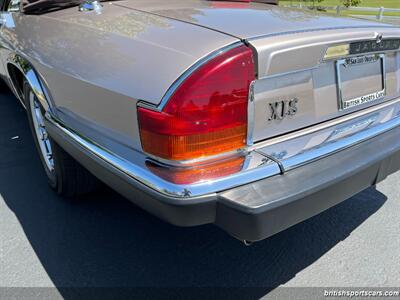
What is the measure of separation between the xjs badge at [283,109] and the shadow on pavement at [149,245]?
917mm

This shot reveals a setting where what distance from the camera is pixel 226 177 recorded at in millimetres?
1589

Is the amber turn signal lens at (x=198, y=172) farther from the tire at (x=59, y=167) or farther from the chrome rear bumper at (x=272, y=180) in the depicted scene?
the tire at (x=59, y=167)

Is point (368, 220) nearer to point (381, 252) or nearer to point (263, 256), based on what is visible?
point (381, 252)

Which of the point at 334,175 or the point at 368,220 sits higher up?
the point at 334,175

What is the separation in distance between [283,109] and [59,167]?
1564mm

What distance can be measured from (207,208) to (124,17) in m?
1.20

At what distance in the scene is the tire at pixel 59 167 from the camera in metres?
2.60

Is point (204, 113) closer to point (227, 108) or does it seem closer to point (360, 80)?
point (227, 108)

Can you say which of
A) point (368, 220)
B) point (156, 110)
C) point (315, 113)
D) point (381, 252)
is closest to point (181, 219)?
point (156, 110)

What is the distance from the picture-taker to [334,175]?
1758 mm

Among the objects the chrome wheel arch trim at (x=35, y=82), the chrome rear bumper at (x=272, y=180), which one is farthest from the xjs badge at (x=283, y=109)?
the chrome wheel arch trim at (x=35, y=82)

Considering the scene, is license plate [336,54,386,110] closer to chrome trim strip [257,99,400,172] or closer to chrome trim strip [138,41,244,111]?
chrome trim strip [257,99,400,172]

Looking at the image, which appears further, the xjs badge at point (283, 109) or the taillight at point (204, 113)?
the xjs badge at point (283, 109)

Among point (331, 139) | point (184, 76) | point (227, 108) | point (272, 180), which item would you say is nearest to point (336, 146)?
point (331, 139)
